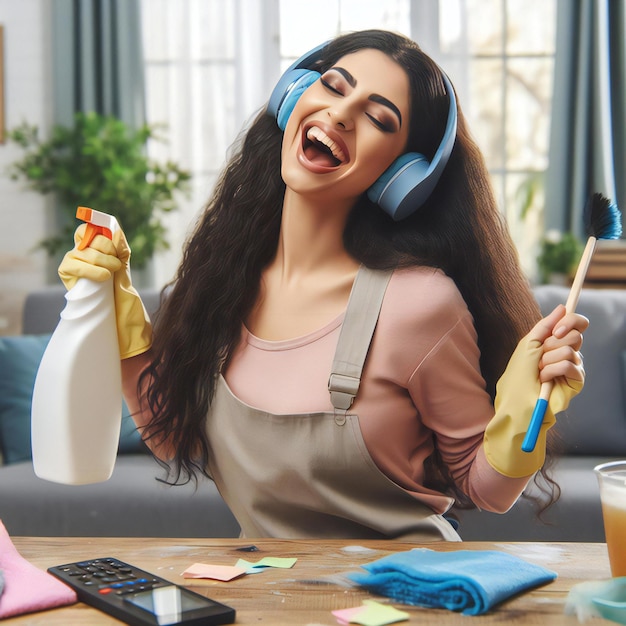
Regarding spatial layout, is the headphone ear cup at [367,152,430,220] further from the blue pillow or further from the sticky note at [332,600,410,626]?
the blue pillow

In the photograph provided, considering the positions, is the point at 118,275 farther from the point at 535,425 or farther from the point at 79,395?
the point at 535,425

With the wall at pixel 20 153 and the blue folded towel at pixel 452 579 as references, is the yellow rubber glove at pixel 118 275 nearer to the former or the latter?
the blue folded towel at pixel 452 579

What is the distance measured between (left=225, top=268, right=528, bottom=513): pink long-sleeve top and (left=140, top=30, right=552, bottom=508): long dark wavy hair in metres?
0.04

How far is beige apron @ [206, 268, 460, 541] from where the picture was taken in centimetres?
112

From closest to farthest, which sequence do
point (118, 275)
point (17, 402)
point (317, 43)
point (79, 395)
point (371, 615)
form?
1. point (371, 615)
2. point (79, 395)
3. point (118, 275)
4. point (17, 402)
5. point (317, 43)

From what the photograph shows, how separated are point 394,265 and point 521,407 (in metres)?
0.32

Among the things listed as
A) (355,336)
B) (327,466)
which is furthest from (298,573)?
(355,336)

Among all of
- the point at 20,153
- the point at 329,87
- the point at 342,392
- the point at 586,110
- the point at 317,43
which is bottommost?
the point at 342,392

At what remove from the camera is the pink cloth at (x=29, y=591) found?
78cm

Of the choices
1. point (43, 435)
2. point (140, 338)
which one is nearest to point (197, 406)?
point (140, 338)

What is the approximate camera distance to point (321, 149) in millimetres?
1190

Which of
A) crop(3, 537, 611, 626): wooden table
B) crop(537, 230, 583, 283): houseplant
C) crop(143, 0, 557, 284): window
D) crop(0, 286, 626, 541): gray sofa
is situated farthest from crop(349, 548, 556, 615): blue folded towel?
crop(143, 0, 557, 284): window

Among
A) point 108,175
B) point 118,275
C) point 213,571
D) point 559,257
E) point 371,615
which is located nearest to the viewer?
point 371,615

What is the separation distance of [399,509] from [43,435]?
493 millimetres
